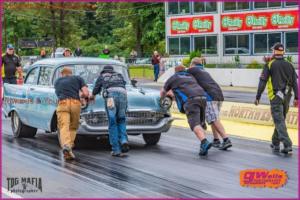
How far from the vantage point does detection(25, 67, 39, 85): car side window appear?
564 inches

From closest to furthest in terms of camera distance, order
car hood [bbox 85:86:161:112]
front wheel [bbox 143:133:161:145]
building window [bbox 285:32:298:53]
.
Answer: car hood [bbox 85:86:161:112], front wheel [bbox 143:133:161:145], building window [bbox 285:32:298:53]

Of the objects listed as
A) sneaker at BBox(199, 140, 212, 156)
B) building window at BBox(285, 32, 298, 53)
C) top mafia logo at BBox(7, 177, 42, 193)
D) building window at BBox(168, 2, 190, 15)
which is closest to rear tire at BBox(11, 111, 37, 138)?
sneaker at BBox(199, 140, 212, 156)

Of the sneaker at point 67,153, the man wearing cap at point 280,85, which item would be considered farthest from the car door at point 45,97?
the man wearing cap at point 280,85

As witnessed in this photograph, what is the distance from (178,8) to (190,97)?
41330 millimetres

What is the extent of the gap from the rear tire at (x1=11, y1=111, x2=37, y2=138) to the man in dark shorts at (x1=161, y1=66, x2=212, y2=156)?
3500 millimetres

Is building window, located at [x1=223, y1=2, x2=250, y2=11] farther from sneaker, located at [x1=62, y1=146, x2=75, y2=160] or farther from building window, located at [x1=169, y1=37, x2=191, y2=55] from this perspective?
sneaker, located at [x1=62, y1=146, x2=75, y2=160]

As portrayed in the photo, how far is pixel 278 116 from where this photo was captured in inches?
478

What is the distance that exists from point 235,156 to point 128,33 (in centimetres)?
6493

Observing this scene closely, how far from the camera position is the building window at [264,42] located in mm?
46750

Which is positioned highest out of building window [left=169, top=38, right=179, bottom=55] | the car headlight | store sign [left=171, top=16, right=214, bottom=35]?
store sign [left=171, top=16, right=214, bottom=35]

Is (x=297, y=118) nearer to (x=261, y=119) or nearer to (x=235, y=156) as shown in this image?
(x=261, y=119)

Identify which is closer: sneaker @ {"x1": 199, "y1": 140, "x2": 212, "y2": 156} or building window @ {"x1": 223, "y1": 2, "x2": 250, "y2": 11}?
sneaker @ {"x1": 199, "y1": 140, "x2": 212, "y2": 156}

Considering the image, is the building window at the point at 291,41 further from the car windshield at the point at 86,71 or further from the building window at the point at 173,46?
the car windshield at the point at 86,71

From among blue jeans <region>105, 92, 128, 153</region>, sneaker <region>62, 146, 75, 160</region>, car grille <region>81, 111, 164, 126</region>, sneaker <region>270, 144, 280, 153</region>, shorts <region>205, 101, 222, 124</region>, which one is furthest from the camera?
shorts <region>205, 101, 222, 124</region>
